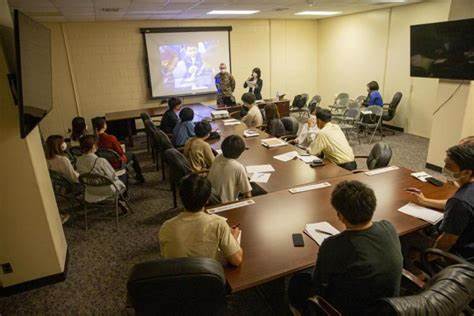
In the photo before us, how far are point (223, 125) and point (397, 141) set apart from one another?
12.8 feet

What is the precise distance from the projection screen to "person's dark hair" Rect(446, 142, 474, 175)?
729 centimetres

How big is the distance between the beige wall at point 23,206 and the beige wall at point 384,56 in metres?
7.06

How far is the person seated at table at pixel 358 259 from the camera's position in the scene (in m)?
1.42

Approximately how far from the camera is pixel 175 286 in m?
1.32

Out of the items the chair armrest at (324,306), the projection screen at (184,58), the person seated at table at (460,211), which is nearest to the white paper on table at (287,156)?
the person seated at table at (460,211)

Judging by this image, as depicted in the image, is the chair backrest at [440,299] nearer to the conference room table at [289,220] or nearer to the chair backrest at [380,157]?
the conference room table at [289,220]

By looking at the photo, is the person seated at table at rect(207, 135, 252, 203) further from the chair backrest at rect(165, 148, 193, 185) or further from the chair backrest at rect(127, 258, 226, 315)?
the chair backrest at rect(127, 258, 226, 315)

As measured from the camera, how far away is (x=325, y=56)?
9.65 meters

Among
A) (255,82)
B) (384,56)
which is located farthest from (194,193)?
(384,56)

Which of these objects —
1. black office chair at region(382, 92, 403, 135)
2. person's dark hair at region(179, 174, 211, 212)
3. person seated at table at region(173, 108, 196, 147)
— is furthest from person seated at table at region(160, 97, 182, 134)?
black office chair at region(382, 92, 403, 135)

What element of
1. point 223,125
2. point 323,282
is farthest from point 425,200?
point 223,125

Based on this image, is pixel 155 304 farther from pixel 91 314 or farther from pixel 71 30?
pixel 71 30

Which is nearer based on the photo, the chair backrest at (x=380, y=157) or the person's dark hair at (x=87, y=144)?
the chair backrest at (x=380, y=157)

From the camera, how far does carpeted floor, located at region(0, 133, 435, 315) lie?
252cm
